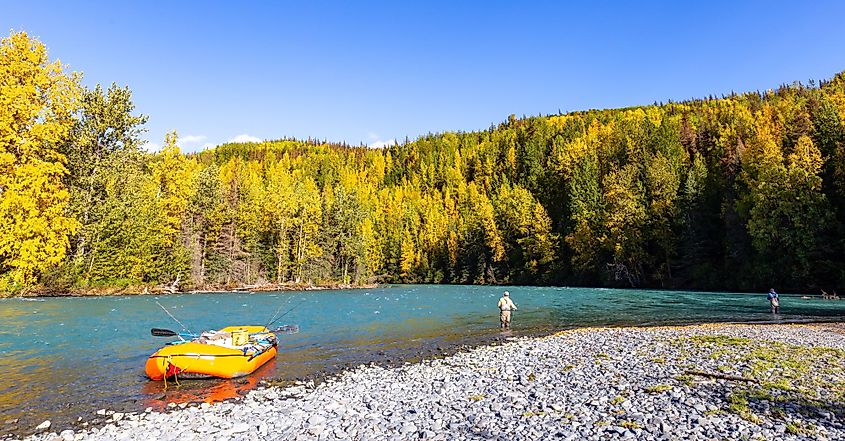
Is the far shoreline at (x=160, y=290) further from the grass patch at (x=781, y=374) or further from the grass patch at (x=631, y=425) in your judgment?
the grass patch at (x=781, y=374)

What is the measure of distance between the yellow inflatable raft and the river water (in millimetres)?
353

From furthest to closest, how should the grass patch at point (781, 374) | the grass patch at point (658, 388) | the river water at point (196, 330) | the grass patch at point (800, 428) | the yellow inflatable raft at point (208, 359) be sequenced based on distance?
the yellow inflatable raft at point (208, 359) → the river water at point (196, 330) → the grass patch at point (658, 388) → the grass patch at point (781, 374) → the grass patch at point (800, 428)

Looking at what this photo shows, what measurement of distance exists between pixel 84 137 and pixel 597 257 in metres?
66.3

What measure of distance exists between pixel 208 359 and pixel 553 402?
31.6 ft

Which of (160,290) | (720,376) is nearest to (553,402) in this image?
(720,376)

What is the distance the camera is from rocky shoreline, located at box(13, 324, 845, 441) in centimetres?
795

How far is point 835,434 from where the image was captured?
23.5 ft

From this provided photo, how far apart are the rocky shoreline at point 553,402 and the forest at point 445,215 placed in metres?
17.7

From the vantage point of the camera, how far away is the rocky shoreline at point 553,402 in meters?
7.95

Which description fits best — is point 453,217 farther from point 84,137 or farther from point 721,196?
point 84,137

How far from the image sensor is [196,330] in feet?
75.8

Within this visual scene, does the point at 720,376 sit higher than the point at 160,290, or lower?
lower

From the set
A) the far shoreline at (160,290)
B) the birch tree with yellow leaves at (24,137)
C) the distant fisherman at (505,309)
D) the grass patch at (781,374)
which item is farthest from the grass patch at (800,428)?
the far shoreline at (160,290)

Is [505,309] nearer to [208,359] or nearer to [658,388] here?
[658,388]
